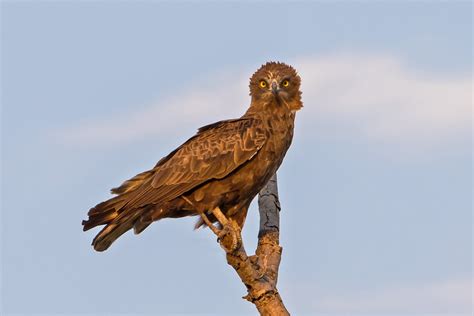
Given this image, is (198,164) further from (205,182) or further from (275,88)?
(275,88)

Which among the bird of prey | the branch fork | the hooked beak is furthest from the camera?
the hooked beak

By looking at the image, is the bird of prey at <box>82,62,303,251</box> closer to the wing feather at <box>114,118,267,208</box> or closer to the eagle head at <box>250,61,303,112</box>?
the wing feather at <box>114,118,267,208</box>

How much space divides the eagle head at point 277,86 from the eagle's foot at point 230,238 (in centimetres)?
275

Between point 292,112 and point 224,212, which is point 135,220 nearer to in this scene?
point 224,212

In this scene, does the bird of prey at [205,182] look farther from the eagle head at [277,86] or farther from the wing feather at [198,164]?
the eagle head at [277,86]

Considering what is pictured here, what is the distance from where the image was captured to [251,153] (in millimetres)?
11016

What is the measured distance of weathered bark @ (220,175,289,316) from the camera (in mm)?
9969

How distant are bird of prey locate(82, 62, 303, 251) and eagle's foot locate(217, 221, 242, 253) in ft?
2.94

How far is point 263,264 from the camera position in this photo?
430 inches

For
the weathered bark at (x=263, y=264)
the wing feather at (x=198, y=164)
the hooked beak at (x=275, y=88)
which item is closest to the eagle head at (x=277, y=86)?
the hooked beak at (x=275, y=88)

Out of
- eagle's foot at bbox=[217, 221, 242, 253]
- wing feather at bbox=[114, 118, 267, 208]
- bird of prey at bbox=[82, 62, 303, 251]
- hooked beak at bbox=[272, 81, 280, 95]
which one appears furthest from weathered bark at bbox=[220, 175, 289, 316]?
hooked beak at bbox=[272, 81, 280, 95]

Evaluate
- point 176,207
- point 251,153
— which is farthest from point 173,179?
point 251,153

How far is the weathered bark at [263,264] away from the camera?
997cm

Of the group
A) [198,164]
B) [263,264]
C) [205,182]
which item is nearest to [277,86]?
[198,164]
